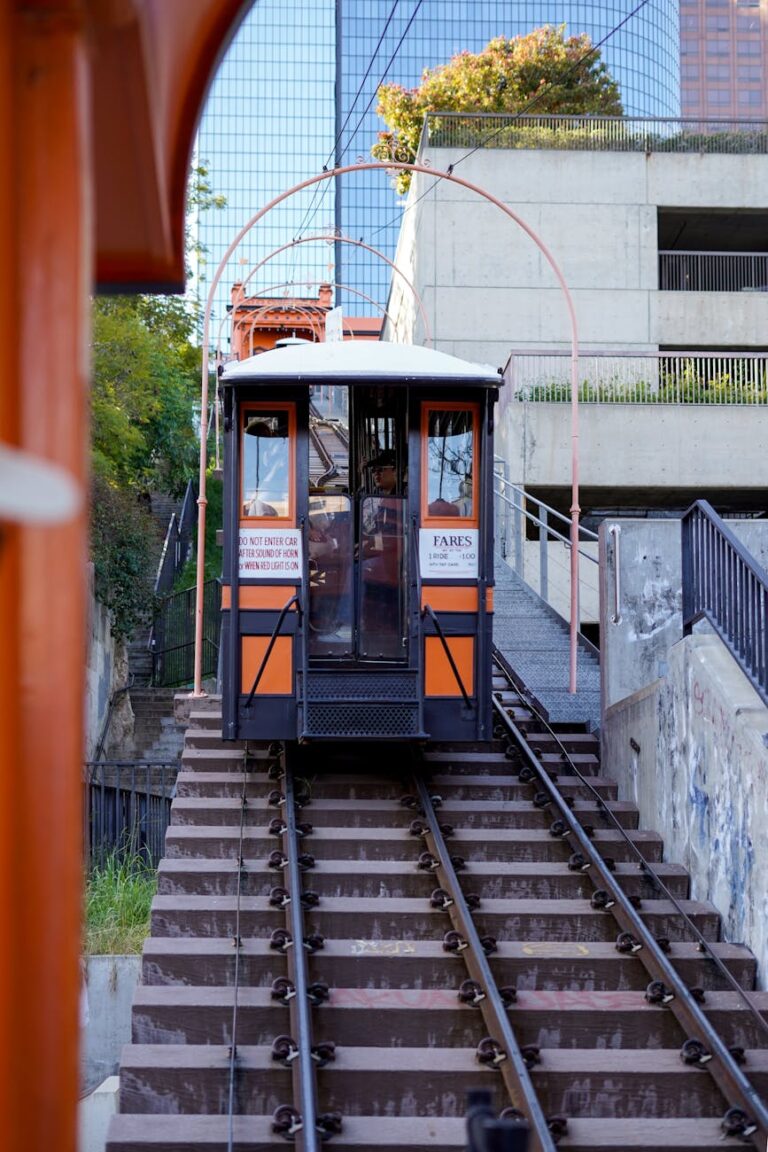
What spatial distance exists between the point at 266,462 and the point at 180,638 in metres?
12.0

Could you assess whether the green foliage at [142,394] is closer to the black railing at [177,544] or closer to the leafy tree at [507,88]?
the black railing at [177,544]

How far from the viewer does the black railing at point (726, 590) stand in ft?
30.2

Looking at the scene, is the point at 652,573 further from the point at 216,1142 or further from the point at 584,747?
the point at 216,1142

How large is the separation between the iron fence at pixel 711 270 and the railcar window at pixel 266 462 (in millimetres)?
22488

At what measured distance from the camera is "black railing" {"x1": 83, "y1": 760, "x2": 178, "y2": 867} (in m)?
12.3

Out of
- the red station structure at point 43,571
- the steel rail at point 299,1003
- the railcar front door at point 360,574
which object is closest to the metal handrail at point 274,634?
the railcar front door at point 360,574

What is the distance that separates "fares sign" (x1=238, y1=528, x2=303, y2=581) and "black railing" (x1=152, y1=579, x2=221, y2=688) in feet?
36.2

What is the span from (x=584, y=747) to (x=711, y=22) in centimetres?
18611

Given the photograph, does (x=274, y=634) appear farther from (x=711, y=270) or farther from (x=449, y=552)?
(x=711, y=270)

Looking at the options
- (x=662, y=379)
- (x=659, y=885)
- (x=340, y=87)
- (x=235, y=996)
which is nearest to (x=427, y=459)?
(x=659, y=885)

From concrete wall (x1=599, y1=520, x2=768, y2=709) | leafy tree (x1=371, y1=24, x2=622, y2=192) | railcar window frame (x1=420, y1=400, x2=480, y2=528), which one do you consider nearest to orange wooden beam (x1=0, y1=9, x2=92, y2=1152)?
railcar window frame (x1=420, y1=400, x2=480, y2=528)

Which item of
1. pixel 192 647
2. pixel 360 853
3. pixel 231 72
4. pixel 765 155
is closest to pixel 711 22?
pixel 231 72

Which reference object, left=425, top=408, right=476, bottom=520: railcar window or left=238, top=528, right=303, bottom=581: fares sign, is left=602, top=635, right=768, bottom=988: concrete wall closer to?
left=425, top=408, right=476, bottom=520: railcar window

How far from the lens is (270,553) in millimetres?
11094
